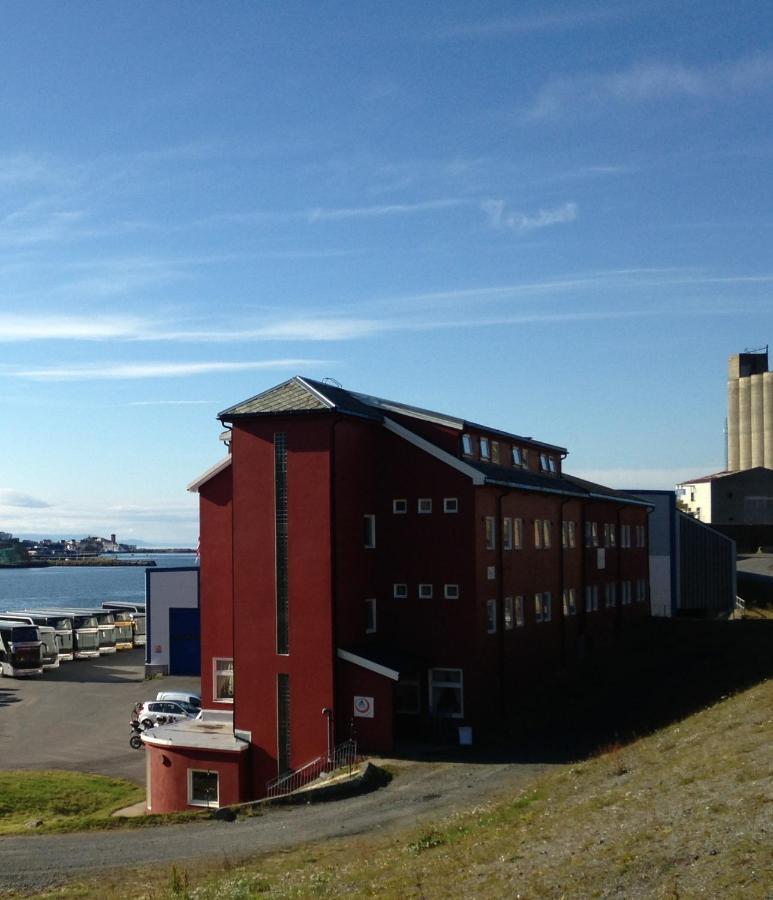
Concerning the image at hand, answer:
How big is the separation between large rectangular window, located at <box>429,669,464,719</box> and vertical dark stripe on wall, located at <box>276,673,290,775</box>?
213 inches

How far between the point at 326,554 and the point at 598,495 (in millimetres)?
23003

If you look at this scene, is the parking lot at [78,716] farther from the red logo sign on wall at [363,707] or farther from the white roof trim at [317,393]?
the white roof trim at [317,393]

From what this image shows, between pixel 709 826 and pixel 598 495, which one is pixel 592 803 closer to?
pixel 709 826

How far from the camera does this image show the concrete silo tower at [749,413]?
15188cm

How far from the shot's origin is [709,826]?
1869cm

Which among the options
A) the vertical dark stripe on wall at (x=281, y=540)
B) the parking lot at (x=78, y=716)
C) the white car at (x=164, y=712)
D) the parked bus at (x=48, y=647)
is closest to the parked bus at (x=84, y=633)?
the parking lot at (x=78, y=716)

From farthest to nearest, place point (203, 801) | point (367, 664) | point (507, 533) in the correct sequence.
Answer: point (507, 533) → point (367, 664) → point (203, 801)

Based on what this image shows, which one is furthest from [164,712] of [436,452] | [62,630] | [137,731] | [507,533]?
[62,630]

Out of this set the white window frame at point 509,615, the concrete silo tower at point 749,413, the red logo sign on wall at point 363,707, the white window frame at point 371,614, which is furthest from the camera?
the concrete silo tower at point 749,413

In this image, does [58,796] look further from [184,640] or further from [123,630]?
[123,630]

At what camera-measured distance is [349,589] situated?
3797 centimetres

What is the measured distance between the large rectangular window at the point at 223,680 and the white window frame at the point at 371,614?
6.62 meters

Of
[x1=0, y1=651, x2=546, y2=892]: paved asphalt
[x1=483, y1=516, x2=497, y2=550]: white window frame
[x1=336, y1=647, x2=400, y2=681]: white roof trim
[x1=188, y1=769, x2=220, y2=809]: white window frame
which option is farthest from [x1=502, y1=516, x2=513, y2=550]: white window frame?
[x1=188, y1=769, x2=220, y2=809]: white window frame

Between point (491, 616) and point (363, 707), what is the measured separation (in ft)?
23.0
